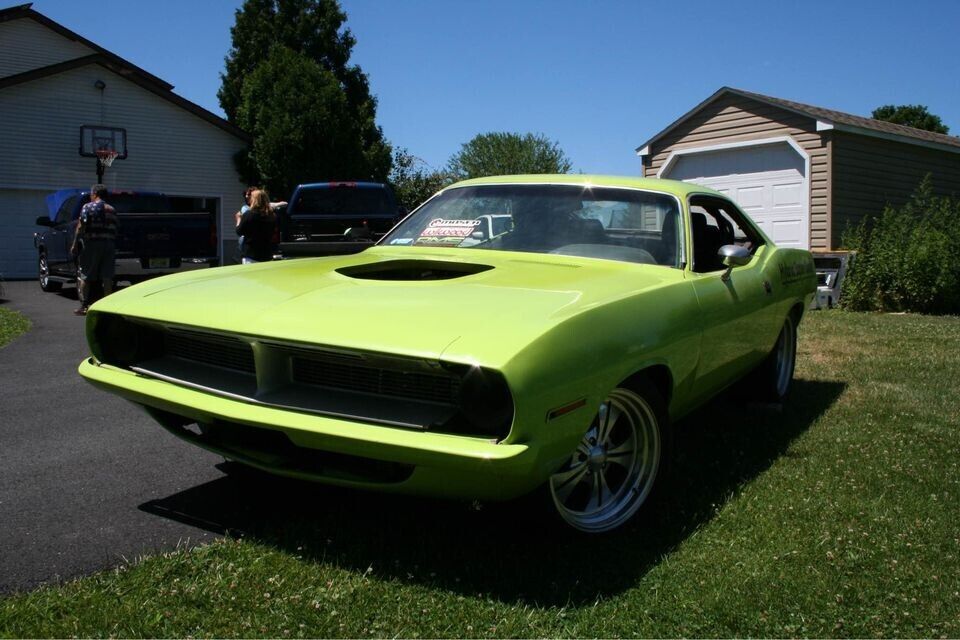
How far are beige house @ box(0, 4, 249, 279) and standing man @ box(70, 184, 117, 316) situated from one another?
10.6 metres

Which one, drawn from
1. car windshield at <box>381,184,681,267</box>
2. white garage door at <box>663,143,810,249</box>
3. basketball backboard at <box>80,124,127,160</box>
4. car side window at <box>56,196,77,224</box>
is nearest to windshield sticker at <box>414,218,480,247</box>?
car windshield at <box>381,184,681,267</box>

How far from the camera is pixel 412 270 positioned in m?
4.07

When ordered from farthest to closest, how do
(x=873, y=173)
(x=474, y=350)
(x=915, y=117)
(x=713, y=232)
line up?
(x=915, y=117) < (x=873, y=173) < (x=713, y=232) < (x=474, y=350)

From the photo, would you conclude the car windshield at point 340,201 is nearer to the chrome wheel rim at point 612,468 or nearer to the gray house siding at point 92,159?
the chrome wheel rim at point 612,468

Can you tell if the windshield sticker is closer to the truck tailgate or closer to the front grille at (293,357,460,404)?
the front grille at (293,357,460,404)

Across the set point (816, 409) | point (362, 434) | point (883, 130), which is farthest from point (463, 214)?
point (883, 130)

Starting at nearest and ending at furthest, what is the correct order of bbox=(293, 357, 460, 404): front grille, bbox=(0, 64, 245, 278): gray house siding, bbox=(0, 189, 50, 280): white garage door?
bbox=(293, 357, 460, 404): front grille, bbox=(0, 189, 50, 280): white garage door, bbox=(0, 64, 245, 278): gray house siding

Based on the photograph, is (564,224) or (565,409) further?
(564,224)

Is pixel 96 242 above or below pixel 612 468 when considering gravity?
above

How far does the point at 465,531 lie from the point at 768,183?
13.0 meters

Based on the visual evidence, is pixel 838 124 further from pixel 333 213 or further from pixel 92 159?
pixel 92 159

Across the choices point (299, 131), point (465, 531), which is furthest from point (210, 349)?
point (299, 131)

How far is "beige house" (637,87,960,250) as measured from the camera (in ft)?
45.8

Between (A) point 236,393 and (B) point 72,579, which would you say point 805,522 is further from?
(B) point 72,579
